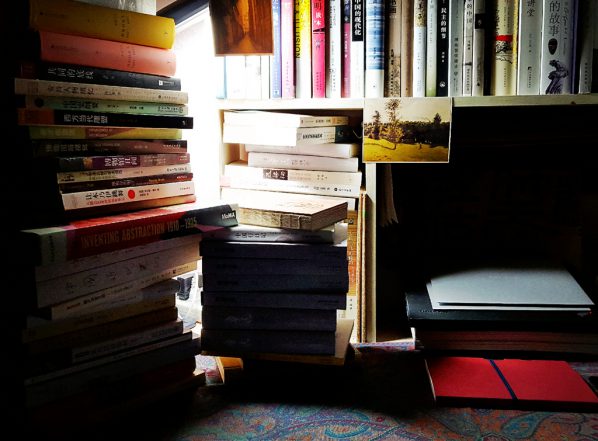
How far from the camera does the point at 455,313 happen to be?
1.22 meters

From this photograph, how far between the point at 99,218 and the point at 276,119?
45 cm

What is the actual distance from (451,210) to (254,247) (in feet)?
1.97

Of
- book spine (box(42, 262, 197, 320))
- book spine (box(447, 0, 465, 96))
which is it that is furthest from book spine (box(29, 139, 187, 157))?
book spine (box(447, 0, 465, 96))

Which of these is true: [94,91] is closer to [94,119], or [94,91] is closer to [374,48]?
[94,119]

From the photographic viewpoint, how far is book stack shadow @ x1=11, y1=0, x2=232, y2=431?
0.95 meters

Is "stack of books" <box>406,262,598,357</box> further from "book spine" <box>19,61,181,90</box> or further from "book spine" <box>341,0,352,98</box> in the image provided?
"book spine" <box>19,61,181,90</box>

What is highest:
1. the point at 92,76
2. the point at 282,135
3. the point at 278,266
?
the point at 92,76

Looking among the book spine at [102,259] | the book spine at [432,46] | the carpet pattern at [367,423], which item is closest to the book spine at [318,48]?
the book spine at [432,46]

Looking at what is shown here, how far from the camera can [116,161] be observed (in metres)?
1.08

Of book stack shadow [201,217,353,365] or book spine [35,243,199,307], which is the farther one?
book stack shadow [201,217,353,365]

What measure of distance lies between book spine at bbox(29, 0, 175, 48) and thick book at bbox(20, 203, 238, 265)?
0.31 m

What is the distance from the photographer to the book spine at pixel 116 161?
39.9 inches

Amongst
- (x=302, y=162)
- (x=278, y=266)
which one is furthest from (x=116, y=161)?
(x=302, y=162)

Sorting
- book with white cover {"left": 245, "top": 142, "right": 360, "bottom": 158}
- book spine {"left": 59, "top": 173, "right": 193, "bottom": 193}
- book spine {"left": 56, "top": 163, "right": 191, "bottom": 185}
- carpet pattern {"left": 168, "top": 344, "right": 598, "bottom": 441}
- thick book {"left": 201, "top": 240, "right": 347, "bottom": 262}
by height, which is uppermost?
book with white cover {"left": 245, "top": 142, "right": 360, "bottom": 158}
